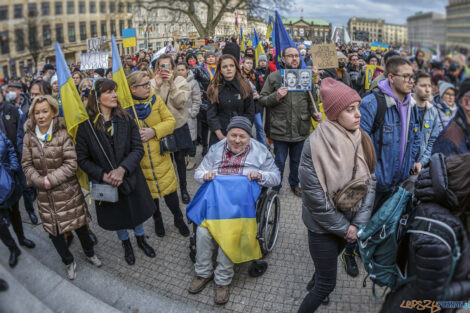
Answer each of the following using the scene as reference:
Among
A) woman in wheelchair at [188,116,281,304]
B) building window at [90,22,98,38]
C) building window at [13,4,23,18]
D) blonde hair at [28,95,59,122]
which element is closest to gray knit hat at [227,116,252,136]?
woman in wheelchair at [188,116,281,304]

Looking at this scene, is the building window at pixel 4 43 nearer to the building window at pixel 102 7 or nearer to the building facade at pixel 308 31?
the building window at pixel 102 7

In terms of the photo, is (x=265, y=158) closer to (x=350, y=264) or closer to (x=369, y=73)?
(x=350, y=264)

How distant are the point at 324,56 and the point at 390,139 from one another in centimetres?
270

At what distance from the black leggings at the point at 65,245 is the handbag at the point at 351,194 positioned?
2.63m

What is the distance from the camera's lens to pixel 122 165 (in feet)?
11.2

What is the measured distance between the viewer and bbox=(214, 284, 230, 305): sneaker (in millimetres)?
3072

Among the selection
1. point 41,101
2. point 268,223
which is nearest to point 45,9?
point 41,101

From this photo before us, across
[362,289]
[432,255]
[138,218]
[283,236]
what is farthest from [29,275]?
[432,255]

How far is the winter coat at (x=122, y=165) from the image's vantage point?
3344 millimetres

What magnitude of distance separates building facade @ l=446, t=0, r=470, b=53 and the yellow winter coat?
4.85m

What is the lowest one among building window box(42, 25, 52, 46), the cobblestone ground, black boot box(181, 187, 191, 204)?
the cobblestone ground

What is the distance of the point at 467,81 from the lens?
2.87m

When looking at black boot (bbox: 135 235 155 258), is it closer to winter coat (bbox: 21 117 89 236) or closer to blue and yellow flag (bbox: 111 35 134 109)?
winter coat (bbox: 21 117 89 236)

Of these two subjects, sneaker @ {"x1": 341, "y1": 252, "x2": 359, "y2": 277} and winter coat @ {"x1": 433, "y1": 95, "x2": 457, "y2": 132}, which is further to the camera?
winter coat @ {"x1": 433, "y1": 95, "x2": 457, "y2": 132}
